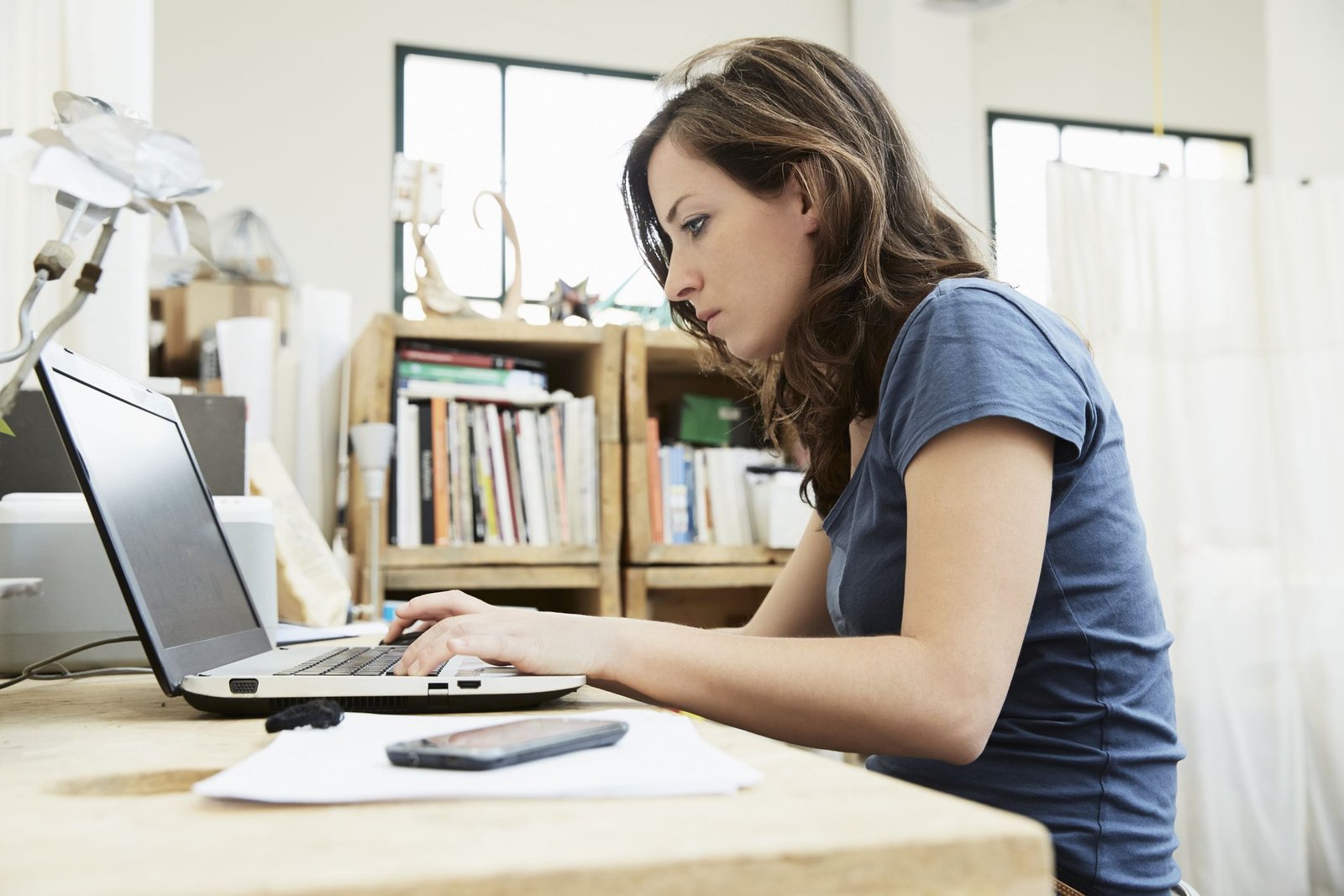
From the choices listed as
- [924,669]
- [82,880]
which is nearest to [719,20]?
[924,669]

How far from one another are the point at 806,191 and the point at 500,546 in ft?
4.27

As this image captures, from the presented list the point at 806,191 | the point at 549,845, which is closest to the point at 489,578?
the point at 806,191

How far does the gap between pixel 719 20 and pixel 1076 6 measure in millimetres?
1696

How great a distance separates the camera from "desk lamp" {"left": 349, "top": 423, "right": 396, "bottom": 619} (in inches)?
80.3

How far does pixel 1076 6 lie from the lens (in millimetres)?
4934

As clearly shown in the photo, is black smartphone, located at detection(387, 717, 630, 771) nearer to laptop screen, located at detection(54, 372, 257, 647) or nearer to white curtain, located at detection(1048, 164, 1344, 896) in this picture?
laptop screen, located at detection(54, 372, 257, 647)

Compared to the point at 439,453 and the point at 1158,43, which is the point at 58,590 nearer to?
the point at 439,453

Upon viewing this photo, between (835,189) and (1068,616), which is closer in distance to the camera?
(1068,616)

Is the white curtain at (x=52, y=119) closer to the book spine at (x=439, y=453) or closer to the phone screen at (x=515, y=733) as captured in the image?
the book spine at (x=439, y=453)

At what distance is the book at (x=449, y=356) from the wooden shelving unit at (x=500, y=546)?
0.02 m

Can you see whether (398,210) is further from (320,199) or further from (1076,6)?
(1076,6)

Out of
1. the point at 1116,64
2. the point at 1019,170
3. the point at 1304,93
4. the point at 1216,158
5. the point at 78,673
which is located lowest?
the point at 78,673

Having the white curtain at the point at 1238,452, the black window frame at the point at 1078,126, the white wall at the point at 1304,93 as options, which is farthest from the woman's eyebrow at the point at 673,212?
the black window frame at the point at 1078,126

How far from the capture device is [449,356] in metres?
2.28
